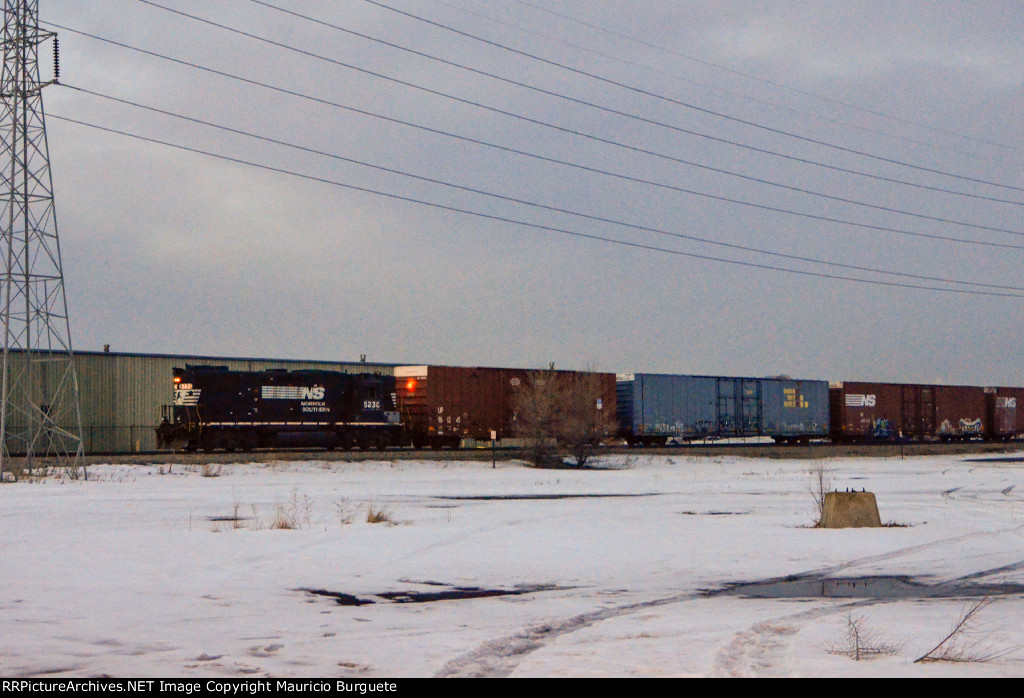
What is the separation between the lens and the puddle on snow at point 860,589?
36.1 feet

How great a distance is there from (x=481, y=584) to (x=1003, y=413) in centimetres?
6839

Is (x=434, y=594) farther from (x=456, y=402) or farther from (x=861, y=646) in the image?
(x=456, y=402)

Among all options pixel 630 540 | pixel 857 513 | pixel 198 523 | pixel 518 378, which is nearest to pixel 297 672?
pixel 630 540

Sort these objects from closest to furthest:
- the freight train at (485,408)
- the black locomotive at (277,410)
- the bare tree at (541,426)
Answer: the black locomotive at (277,410)
the freight train at (485,408)
the bare tree at (541,426)

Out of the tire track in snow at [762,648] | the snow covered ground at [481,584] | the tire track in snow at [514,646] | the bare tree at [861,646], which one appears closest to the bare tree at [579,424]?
the snow covered ground at [481,584]

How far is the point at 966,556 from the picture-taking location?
562 inches

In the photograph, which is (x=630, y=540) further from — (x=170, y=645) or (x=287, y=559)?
(x=170, y=645)

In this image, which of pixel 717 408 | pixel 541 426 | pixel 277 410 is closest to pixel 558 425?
pixel 541 426

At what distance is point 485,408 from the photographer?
4894 centimetres

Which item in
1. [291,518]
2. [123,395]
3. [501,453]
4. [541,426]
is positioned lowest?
[501,453]

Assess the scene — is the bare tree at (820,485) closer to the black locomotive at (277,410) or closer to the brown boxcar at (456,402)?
the brown boxcar at (456,402)

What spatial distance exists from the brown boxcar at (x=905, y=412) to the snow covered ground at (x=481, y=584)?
118 ft

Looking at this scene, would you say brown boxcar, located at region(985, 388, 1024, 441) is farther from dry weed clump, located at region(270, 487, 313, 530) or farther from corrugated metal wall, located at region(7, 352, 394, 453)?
dry weed clump, located at region(270, 487, 313, 530)
